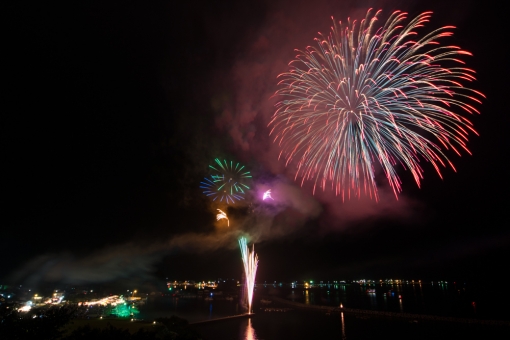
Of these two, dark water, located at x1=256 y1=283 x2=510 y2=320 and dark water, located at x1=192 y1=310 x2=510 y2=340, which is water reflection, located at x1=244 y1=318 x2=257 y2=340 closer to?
dark water, located at x1=192 y1=310 x2=510 y2=340

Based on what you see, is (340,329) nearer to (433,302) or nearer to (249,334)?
(249,334)

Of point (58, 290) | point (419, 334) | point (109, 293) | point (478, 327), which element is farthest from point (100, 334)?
point (109, 293)

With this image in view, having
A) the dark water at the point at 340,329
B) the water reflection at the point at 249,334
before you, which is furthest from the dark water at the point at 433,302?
the water reflection at the point at 249,334

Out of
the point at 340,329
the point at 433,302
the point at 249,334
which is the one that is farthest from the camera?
the point at 433,302

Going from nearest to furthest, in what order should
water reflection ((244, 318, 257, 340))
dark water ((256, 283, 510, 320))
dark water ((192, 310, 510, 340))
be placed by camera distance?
water reflection ((244, 318, 257, 340)) < dark water ((192, 310, 510, 340)) < dark water ((256, 283, 510, 320))

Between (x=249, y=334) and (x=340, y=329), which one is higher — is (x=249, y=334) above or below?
below

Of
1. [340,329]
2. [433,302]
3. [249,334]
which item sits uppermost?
[433,302]

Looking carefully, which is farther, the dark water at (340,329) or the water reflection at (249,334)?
the dark water at (340,329)

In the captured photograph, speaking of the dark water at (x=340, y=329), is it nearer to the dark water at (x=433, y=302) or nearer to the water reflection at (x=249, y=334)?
the water reflection at (x=249, y=334)

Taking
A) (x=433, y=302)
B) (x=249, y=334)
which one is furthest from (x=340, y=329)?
(x=433, y=302)

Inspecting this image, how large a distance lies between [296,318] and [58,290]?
123ft

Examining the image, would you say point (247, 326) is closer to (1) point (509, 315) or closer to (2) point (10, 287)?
(2) point (10, 287)

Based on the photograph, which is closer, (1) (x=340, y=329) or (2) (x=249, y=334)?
(2) (x=249, y=334)

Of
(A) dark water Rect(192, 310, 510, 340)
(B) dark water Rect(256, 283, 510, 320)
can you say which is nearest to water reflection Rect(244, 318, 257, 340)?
(A) dark water Rect(192, 310, 510, 340)
